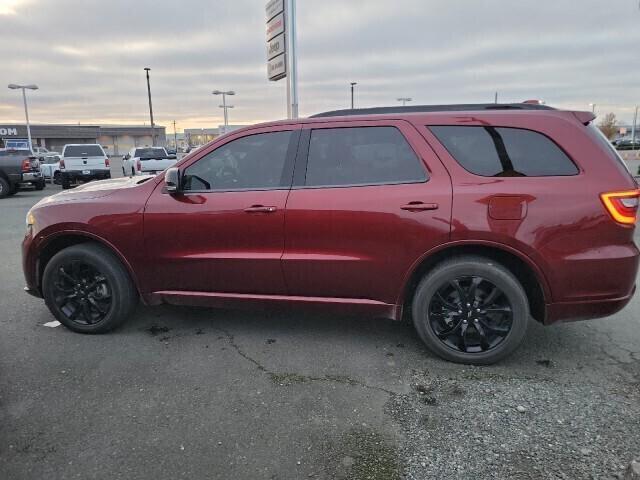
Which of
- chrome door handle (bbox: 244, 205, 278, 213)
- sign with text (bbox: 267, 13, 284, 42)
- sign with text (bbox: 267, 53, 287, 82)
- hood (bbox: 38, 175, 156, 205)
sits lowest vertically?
chrome door handle (bbox: 244, 205, 278, 213)

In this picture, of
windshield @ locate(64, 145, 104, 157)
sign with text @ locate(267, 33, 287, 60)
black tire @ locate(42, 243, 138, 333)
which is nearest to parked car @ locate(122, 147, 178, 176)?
windshield @ locate(64, 145, 104, 157)

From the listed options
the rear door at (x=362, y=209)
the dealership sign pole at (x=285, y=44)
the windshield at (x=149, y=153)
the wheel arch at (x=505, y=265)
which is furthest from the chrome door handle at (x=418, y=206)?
the windshield at (x=149, y=153)

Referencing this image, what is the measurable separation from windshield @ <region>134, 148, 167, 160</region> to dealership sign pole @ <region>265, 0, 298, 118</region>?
10786mm

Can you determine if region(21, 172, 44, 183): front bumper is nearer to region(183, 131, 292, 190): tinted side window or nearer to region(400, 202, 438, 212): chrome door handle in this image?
region(183, 131, 292, 190): tinted side window

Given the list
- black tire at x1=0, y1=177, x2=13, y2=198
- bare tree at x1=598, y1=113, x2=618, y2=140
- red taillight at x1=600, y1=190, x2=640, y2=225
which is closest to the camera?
red taillight at x1=600, y1=190, x2=640, y2=225

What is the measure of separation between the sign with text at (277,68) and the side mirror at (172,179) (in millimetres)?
8029

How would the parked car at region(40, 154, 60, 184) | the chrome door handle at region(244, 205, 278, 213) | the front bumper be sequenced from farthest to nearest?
the parked car at region(40, 154, 60, 184), the front bumper, the chrome door handle at region(244, 205, 278, 213)

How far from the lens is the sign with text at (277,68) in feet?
36.3

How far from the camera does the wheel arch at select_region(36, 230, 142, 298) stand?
395cm

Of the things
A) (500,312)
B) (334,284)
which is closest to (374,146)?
(334,284)

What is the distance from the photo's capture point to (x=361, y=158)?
11.7ft

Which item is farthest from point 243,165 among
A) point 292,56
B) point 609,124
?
point 609,124

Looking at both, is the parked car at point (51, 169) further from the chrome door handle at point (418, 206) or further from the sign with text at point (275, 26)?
the chrome door handle at point (418, 206)

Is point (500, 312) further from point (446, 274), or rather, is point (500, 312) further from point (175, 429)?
point (175, 429)
